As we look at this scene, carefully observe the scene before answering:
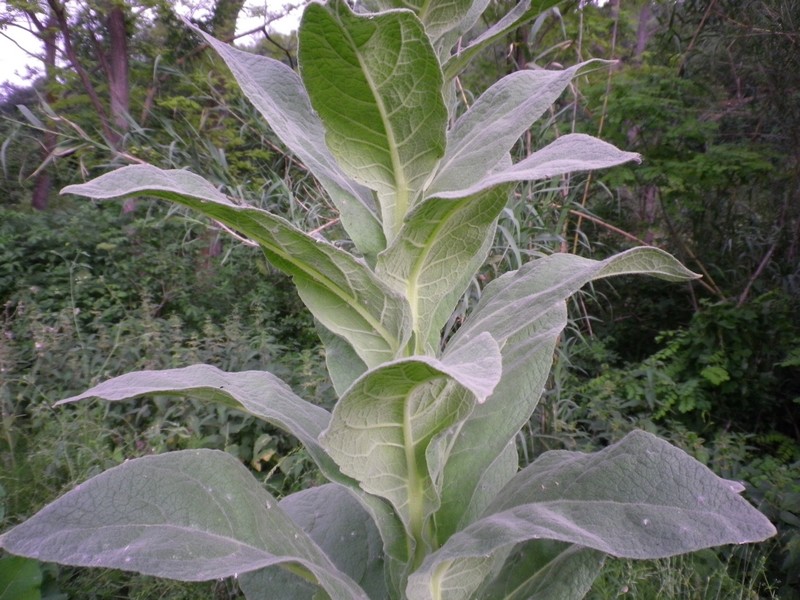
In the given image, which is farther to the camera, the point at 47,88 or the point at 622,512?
the point at 47,88

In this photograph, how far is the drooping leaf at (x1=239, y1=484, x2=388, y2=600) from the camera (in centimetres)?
87

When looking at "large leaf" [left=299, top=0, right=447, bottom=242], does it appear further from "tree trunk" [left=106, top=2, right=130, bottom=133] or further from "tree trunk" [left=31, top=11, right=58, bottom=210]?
"tree trunk" [left=106, top=2, right=130, bottom=133]

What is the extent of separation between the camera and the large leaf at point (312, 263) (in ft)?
1.98

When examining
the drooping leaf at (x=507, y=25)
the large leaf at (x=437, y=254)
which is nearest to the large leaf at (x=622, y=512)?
the large leaf at (x=437, y=254)

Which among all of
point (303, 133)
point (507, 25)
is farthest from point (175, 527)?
point (507, 25)

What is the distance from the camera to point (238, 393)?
2.51 feet

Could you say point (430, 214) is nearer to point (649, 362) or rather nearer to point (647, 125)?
point (649, 362)

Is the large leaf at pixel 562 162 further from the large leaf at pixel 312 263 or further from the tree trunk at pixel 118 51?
the tree trunk at pixel 118 51

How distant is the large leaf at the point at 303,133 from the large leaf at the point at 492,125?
112 mm

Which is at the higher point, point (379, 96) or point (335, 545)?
point (379, 96)

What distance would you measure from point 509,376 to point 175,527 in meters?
0.50

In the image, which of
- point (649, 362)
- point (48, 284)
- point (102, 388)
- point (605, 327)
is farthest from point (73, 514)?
point (48, 284)

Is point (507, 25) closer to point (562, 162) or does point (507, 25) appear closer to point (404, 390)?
point (562, 162)

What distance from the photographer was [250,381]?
33.8 inches
